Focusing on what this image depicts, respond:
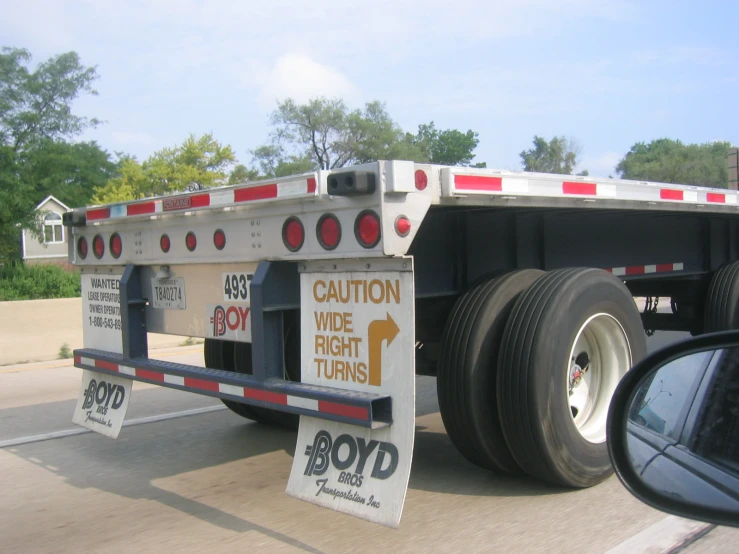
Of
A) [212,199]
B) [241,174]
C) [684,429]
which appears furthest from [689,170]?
[684,429]

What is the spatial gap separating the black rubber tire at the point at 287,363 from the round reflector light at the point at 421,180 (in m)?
1.65

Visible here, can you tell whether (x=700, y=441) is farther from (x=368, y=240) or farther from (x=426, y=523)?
(x=426, y=523)

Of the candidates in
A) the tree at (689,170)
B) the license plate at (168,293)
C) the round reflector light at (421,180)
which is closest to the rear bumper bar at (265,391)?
the license plate at (168,293)

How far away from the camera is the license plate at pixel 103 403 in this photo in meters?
5.16

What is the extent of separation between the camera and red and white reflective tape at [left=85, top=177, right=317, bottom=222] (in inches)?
148

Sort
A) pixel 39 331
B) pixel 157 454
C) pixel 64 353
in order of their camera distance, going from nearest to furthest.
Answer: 1. pixel 157 454
2. pixel 64 353
3. pixel 39 331

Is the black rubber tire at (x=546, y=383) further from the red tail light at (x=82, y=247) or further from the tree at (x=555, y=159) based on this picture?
the tree at (x=555, y=159)

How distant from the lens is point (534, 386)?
3.96 meters

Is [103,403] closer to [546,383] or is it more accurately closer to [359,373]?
[359,373]

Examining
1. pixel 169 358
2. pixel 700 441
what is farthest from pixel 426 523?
pixel 169 358

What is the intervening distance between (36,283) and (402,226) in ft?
54.9

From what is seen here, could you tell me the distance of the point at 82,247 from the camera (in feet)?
18.0

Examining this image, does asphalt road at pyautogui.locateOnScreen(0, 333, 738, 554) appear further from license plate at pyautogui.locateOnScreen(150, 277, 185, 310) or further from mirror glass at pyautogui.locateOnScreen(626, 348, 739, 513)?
mirror glass at pyautogui.locateOnScreen(626, 348, 739, 513)

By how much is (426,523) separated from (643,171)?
37.6 metres
